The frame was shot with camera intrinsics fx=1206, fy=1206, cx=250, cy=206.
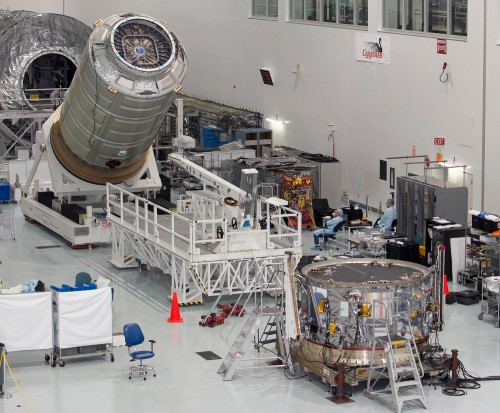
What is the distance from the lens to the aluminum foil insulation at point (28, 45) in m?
33.8

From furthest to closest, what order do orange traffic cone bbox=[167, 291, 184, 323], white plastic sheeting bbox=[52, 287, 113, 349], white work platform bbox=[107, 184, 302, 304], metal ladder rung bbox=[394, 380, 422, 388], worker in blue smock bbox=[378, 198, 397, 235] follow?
worker in blue smock bbox=[378, 198, 397, 235], white work platform bbox=[107, 184, 302, 304], orange traffic cone bbox=[167, 291, 184, 323], white plastic sheeting bbox=[52, 287, 113, 349], metal ladder rung bbox=[394, 380, 422, 388]

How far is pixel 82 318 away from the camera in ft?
57.3

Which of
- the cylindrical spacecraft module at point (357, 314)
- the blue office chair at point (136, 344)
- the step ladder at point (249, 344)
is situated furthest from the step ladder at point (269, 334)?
the blue office chair at point (136, 344)

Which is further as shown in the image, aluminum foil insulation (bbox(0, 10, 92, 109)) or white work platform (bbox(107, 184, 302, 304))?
aluminum foil insulation (bbox(0, 10, 92, 109))

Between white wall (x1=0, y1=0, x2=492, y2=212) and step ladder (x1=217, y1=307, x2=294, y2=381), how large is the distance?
839 cm

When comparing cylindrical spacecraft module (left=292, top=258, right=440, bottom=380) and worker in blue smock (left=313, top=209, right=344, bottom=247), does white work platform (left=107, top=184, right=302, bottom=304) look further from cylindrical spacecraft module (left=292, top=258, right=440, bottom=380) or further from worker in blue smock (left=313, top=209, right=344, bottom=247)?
worker in blue smock (left=313, top=209, right=344, bottom=247)

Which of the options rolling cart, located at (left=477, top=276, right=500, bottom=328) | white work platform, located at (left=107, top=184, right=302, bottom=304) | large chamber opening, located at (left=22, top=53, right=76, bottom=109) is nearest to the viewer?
rolling cart, located at (left=477, top=276, right=500, bottom=328)

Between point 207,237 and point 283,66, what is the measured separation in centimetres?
1221

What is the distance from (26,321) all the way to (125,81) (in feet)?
21.3

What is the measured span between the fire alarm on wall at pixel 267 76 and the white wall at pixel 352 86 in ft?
0.65

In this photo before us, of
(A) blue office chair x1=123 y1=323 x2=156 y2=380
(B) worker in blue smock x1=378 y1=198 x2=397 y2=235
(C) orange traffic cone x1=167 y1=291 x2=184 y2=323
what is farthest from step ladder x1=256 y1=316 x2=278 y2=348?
(B) worker in blue smock x1=378 y1=198 x2=397 y2=235

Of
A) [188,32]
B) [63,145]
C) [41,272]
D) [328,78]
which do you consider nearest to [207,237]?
[41,272]

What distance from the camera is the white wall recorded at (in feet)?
81.5

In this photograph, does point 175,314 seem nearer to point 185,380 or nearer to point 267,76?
point 185,380
